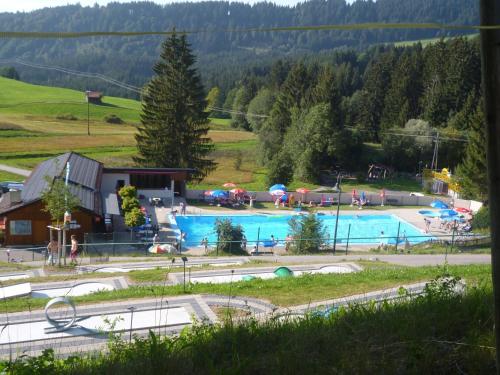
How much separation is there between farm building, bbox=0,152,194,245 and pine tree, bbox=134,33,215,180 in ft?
23.5

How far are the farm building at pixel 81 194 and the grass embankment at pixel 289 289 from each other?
1070cm

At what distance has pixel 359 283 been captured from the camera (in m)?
12.7

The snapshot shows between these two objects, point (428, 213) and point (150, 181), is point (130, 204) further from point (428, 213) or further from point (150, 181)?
point (428, 213)

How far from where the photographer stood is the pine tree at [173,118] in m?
44.6

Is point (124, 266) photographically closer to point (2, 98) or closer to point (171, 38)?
point (171, 38)

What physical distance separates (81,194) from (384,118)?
145 ft

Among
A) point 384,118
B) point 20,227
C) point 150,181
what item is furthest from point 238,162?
point 20,227

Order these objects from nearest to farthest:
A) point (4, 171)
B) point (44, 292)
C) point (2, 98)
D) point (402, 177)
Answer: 1. point (44, 292)
2. point (4, 171)
3. point (402, 177)
4. point (2, 98)

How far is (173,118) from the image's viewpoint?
4475 cm

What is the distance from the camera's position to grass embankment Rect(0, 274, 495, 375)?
394cm

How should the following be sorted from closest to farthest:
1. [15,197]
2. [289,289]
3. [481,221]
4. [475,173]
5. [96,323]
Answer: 1. [96,323]
2. [289,289]
3. [15,197]
4. [481,221]
5. [475,173]

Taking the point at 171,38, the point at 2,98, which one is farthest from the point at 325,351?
the point at 2,98

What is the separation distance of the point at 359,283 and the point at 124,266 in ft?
32.0

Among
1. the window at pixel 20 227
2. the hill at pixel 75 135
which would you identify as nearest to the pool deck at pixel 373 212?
the window at pixel 20 227
